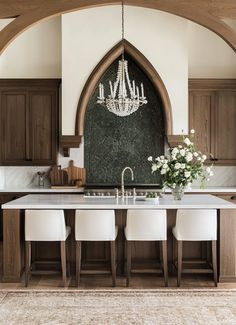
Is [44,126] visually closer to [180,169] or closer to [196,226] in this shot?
[180,169]

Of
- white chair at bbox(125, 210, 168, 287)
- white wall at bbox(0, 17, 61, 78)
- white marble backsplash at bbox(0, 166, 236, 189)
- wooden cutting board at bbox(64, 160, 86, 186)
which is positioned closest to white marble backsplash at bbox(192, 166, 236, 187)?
white marble backsplash at bbox(0, 166, 236, 189)

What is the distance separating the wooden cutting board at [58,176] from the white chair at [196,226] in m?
3.26

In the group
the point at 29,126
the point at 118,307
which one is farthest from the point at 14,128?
the point at 118,307

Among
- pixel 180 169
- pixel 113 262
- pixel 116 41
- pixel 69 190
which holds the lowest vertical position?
pixel 113 262

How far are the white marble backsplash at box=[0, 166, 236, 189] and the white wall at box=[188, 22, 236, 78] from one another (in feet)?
5.24

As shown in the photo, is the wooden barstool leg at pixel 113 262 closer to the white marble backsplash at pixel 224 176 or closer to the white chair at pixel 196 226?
the white chair at pixel 196 226

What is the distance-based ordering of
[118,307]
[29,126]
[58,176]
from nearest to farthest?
[118,307] → [29,126] → [58,176]

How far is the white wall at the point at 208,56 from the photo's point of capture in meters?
8.02

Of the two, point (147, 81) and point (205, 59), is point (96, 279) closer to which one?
point (147, 81)

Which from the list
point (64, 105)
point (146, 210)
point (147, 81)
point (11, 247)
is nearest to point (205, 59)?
point (147, 81)

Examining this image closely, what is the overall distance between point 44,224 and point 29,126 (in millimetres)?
3117

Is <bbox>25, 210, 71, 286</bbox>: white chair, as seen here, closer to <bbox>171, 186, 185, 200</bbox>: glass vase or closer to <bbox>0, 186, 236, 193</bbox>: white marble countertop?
<bbox>171, 186, 185, 200</bbox>: glass vase

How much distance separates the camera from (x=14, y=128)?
7711 millimetres

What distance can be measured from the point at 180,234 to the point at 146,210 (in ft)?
1.43
